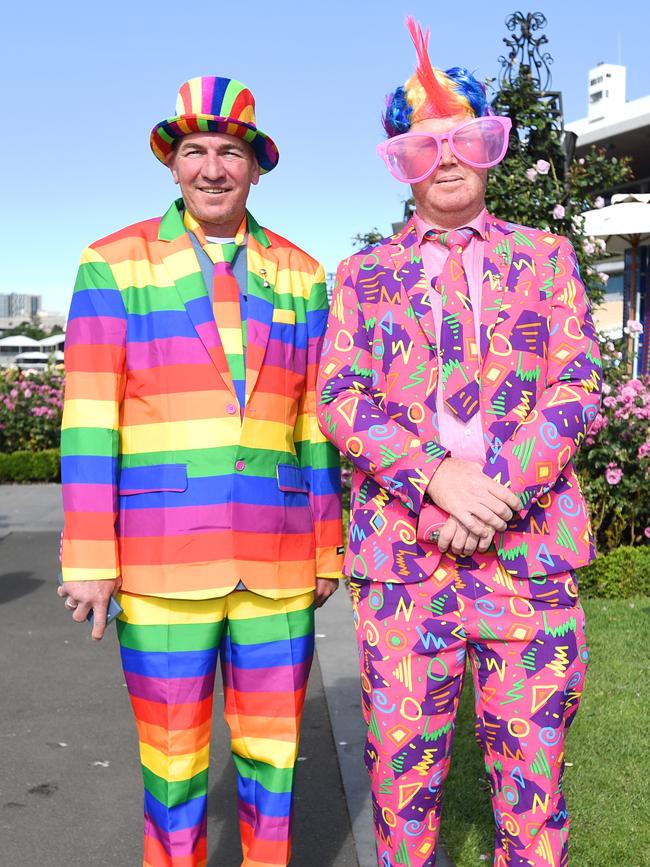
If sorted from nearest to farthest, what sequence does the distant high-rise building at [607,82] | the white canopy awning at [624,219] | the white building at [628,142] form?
the white canopy awning at [624,219] → the white building at [628,142] → the distant high-rise building at [607,82]

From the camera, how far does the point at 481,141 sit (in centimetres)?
228

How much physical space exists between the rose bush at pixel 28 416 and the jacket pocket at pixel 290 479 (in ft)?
44.3

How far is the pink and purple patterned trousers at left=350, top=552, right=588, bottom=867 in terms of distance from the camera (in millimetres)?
2221

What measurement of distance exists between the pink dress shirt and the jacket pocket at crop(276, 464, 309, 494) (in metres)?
0.49

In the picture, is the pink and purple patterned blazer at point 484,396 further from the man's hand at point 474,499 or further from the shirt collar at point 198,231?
the shirt collar at point 198,231

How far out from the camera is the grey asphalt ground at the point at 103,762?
3.37 metres

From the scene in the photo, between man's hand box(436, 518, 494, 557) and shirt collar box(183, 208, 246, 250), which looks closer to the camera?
man's hand box(436, 518, 494, 557)

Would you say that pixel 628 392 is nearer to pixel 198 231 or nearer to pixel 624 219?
pixel 624 219

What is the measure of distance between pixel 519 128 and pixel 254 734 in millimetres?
5675

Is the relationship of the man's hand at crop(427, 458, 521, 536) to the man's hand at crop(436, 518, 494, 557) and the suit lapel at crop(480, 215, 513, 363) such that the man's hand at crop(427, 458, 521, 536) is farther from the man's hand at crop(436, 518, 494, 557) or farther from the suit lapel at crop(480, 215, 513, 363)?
the suit lapel at crop(480, 215, 513, 363)

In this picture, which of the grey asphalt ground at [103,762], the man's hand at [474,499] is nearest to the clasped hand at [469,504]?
the man's hand at [474,499]

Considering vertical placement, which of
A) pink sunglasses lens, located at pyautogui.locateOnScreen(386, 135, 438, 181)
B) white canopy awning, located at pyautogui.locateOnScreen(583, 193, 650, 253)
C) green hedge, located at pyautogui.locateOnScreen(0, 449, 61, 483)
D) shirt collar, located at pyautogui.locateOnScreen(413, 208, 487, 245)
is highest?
white canopy awning, located at pyautogui.locateOnScreen(583, 193, 650, 253)

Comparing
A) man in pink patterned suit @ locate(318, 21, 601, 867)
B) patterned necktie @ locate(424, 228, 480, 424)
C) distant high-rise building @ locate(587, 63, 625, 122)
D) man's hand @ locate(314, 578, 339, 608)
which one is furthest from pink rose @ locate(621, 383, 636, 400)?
distant high-rise building @ locate(587, 63, 625, 122)

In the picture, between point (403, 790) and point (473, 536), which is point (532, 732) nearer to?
point (403, 790)
